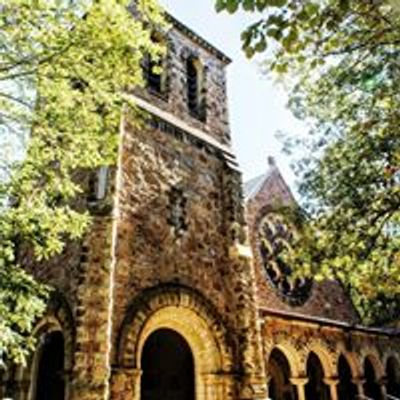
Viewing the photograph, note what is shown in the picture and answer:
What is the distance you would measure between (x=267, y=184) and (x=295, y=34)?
1452 centimetres

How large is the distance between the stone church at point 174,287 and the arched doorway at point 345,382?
257 mm

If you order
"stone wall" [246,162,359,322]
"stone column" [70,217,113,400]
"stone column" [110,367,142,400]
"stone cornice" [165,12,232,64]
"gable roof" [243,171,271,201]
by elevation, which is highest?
"stone cornice" [165,12,232,64]

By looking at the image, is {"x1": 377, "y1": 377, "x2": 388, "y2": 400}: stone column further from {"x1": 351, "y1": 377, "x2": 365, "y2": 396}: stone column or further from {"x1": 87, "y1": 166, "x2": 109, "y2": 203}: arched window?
{"x1": 87, "y1": 166, "x2": 109, "y2": 203}: arched window

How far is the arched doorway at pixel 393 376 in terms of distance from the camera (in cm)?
1717

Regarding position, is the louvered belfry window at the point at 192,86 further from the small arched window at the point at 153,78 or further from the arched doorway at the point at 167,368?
the arched doorway at the point at 167,368

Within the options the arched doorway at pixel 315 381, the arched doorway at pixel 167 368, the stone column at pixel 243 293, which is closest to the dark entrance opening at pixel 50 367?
the arched doorway at pixel 167 368

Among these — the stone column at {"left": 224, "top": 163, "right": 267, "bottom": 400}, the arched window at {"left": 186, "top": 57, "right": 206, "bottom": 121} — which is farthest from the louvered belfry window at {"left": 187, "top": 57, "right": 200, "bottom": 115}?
the stone column at {"left": 224, "top": 163, "right": 267, "bottom": 400}

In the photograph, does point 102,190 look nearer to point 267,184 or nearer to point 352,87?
point 352,87

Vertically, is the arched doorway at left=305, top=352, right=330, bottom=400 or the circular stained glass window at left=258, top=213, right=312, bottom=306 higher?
the circular stained glass window at left=258, top=213, right=312, bottom=306

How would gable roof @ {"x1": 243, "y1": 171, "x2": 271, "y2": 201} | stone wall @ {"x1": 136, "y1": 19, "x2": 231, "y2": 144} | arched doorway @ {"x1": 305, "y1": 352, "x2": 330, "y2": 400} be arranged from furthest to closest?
gable roof @ {"x1": 243, "y1": 171, "x2": 271, "y2": 201} < arched doorway @ {"x1": 305, "y1": 352, "x2": 330, "y2": 400} < stone wall @ {"x1": 136, "y1": 19, "x2": 231, "y2": 144}

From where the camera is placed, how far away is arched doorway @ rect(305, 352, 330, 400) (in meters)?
14.6

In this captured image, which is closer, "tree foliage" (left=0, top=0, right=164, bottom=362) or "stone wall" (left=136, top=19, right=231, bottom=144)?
"tree foliage" (left=0, top=0, right=164, bottom=362)

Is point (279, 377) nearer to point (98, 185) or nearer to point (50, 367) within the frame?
point (50, 367)

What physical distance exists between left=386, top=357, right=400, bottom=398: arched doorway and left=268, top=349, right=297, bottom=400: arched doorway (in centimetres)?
581
